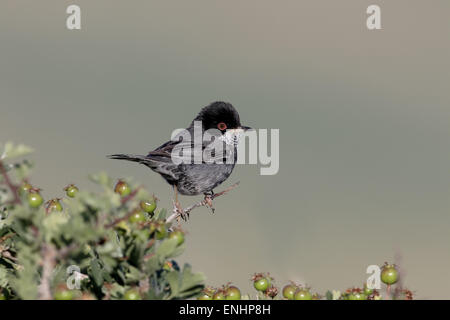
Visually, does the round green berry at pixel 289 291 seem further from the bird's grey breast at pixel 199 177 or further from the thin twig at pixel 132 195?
the bird's grey breast at pixel 199 177

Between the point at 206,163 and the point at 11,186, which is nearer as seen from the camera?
the point at 11,186

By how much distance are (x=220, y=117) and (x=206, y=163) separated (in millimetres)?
733

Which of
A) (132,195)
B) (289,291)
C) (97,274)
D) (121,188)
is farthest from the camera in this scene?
(121,188)

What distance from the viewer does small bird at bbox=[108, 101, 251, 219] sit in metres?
8.52

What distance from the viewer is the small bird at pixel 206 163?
8523mm

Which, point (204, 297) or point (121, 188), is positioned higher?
point (121, 188)

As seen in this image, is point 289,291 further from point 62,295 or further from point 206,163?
point 206,163

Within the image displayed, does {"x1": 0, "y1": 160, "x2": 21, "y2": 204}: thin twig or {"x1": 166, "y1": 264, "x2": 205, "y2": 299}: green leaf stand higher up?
{"x1": 0, "y1": 160, "x2": 21, "y2": 204}: thin twig

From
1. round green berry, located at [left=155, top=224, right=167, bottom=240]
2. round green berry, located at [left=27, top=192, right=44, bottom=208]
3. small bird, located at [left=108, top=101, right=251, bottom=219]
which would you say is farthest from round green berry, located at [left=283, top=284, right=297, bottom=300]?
small bird, located at [left=108, top=101, right=251, bottom=219]

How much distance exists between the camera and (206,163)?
8828mm

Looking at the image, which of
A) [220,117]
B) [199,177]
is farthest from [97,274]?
[220,117]

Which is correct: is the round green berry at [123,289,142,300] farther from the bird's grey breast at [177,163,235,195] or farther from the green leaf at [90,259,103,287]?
the bird's grey breast at [177,163,235,195]
